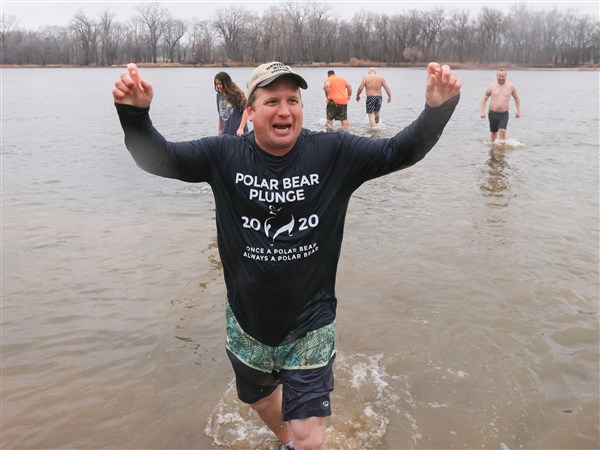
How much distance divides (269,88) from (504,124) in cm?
1308

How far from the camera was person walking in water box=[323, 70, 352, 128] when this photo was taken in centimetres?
1550

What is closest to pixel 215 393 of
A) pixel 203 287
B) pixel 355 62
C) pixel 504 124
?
pixel 203 287

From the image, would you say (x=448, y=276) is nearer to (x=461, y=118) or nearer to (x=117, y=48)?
(x=461, y=118)

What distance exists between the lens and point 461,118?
69.9 ft

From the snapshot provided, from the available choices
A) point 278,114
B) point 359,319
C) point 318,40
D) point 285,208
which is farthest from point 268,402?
point 318,40

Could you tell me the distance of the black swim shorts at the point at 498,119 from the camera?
44.6ft

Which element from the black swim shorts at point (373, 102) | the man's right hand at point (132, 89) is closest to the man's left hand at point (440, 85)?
the man's right hand at point (132, 89)

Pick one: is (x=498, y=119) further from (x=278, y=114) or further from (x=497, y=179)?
(x=278, y=114)

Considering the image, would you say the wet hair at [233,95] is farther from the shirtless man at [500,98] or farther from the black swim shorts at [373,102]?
the black swim shorts at [373,102]

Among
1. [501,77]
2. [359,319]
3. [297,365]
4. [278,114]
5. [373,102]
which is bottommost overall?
[359,319]

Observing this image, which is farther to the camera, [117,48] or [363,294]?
[117,48]

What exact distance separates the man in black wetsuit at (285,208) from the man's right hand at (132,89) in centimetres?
6

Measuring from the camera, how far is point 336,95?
15.6 m

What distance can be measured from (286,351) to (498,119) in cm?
1291
